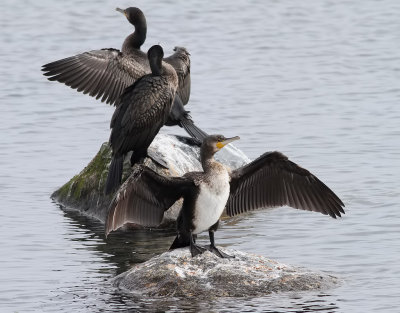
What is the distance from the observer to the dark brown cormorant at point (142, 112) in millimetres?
10297

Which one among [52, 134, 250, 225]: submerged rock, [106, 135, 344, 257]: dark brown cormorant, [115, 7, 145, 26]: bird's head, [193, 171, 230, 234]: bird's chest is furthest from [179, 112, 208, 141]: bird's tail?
[193, 171, 230, 234]: bird's chest

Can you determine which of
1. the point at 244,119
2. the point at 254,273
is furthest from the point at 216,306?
the point at 244,119

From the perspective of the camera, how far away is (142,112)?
10.3 metres

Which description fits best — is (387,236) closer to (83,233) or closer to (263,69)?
(83,233)

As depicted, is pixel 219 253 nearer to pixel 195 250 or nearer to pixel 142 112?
pixel 195 250

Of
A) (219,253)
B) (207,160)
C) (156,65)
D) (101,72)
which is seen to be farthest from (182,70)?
(219,253)

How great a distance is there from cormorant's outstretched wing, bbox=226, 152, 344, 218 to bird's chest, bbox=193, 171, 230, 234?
507 mm

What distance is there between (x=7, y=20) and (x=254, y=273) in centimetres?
1509

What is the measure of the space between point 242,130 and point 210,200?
595 centimetres

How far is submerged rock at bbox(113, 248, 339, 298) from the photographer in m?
8.24

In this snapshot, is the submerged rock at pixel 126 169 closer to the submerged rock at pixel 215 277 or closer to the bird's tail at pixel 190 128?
the bird's tail at pixel 190 128

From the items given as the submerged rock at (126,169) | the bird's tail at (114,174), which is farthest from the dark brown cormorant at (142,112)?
the submerged rock at (126,169)

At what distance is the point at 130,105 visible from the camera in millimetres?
10352

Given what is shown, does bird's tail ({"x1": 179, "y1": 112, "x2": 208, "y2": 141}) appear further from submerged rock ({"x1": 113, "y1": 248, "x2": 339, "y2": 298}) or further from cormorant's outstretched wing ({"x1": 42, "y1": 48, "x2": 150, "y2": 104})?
submerged rock ({"x1": 113, "y1": 248, "x2": 339, "y2": 298})
